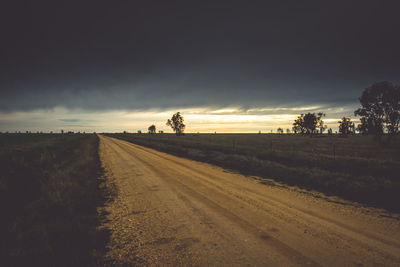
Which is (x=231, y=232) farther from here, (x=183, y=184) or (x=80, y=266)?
(x=183, y=184)

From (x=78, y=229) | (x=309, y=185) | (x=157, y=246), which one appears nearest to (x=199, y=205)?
(x=157, y=246)

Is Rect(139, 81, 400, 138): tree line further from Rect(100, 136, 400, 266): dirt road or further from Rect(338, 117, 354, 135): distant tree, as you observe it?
Rect(338, 117, 354, 135): distant tree

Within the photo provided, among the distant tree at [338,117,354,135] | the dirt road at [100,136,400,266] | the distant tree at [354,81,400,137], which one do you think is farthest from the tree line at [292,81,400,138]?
the distant tree at [338,117,354,135]

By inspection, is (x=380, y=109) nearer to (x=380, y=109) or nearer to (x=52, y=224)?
(x=380, y=109)

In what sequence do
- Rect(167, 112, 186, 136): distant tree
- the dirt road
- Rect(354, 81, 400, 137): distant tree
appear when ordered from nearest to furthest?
the dirt road → Rect(354, 81, 400, 137): distant tree → Rect(167, 112, 186, 136): distant tree

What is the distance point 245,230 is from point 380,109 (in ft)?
128

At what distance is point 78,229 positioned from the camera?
4.57 meters

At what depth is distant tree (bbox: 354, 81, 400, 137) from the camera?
29156mm

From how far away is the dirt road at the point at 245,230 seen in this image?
11.5 feet

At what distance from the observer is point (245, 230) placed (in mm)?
4535

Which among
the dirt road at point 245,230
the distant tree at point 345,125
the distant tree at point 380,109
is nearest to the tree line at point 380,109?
the distant tree at point 380,109

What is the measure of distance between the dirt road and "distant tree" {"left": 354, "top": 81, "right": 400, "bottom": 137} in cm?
3361

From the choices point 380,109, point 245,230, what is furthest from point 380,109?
point 245,230

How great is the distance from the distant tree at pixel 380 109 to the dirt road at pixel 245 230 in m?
33.6
